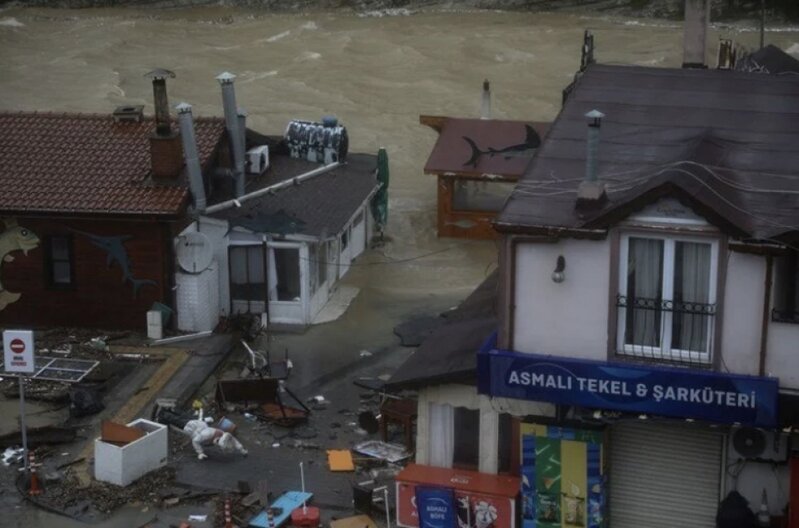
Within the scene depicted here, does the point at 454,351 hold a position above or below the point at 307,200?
below

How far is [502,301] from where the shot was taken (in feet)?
64.3

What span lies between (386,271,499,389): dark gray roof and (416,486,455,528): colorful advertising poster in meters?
1.47

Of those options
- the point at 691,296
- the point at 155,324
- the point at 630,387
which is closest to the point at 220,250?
the point at 155,324

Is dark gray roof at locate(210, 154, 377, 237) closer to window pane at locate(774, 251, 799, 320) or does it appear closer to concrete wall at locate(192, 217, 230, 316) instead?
concrete wall at locate(192, 217, 230, 316)

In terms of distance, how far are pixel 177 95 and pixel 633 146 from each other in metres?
36.5

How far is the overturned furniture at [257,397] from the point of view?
2573 centimetres

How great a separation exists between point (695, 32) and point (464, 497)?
8.86 metres

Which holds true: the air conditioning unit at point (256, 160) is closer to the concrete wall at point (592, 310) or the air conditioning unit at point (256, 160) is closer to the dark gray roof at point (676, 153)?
the dark gray roof at point (676, 153)

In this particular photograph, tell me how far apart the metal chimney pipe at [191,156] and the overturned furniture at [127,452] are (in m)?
6.98

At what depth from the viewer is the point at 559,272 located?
19094 mm

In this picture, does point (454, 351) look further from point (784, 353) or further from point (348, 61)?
point (348, 61)

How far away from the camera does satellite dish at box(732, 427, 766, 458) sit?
63.5 ft

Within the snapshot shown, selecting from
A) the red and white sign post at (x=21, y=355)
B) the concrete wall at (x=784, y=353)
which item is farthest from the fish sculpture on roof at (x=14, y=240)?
the concrete wall at (x=784, y=353)

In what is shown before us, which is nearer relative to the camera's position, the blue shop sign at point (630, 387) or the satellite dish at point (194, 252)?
the blue shop sign at point (630, 387)
